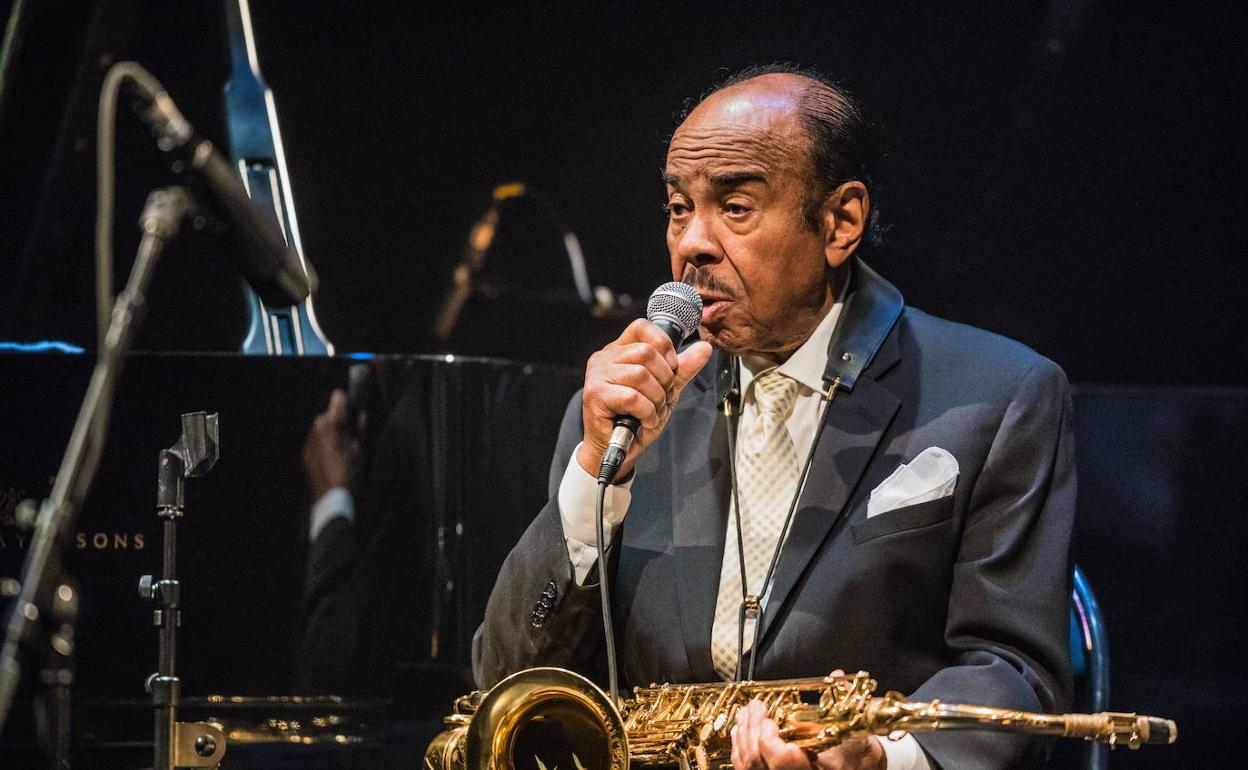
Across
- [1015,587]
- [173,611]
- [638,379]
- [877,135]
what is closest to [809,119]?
[638,379]

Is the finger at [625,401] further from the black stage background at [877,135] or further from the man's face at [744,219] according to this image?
the black stage background at [877,135]

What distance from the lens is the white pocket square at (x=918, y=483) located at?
2709 mm

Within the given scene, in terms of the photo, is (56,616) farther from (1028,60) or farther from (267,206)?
(1028,60)

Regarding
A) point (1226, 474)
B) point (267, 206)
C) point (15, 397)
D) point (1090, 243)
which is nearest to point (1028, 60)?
point (1090, 243)

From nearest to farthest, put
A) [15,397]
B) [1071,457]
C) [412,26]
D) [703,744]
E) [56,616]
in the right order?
1. [56,616]
2. [703,744]
3. [1071,457]
4. [15,397]
5. [412,26]

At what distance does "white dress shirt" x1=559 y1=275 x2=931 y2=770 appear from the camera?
8.00 feet

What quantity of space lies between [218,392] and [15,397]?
1.80 ft

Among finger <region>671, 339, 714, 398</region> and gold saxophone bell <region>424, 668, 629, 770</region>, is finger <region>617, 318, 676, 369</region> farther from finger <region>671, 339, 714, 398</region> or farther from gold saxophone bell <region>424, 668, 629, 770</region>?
gold saxophone bell <region>424, 668, 629, 770</region>

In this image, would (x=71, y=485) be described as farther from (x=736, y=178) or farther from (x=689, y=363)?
(x=736, y=178)

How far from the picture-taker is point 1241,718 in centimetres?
425

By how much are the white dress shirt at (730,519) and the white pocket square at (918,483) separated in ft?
0.72

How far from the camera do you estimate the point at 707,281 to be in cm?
288

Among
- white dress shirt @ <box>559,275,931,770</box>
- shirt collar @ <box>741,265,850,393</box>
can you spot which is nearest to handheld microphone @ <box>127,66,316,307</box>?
white dress shirt @ <box>559,275,931,770</box>

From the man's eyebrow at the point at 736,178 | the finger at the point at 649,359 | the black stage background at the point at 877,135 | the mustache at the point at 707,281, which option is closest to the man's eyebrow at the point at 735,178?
the man's eyebrow at the point at 736,178
